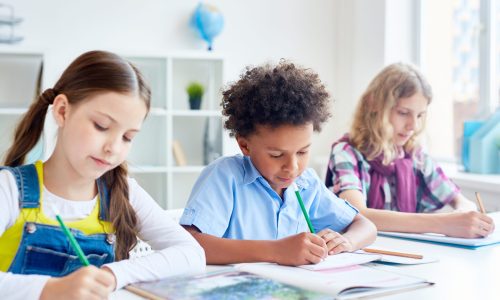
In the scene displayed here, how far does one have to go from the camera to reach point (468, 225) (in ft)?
5.64

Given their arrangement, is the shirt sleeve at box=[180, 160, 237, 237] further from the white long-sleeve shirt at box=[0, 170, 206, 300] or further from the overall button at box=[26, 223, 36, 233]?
the overall button at box=[26, 223, 36, 233]

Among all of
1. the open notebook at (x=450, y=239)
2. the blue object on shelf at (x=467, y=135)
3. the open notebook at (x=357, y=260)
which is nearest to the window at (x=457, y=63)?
the blue object on shelf at (x=467, y=135)

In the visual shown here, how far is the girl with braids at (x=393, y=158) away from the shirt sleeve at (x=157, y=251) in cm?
92

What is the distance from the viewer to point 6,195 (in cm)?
118

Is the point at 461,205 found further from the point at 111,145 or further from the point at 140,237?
the point at 111,145

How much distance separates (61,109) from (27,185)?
158 mm

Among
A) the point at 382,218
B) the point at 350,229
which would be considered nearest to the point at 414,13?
the point at 382,218

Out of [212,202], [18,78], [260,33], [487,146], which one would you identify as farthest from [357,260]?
[260,33]

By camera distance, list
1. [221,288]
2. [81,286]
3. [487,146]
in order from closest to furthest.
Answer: [81,286], [221,288], [487,146]

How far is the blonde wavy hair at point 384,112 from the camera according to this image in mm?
2248

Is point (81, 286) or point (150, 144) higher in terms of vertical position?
point (150, 144)

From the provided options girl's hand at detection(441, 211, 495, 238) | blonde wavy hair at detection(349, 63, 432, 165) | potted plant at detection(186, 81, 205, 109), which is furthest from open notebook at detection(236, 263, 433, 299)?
potted plant at detection(186, 81, 205, 109)

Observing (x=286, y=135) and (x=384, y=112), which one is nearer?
(x=286, y=135)

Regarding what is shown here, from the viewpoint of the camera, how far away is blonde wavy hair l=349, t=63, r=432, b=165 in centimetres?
225
